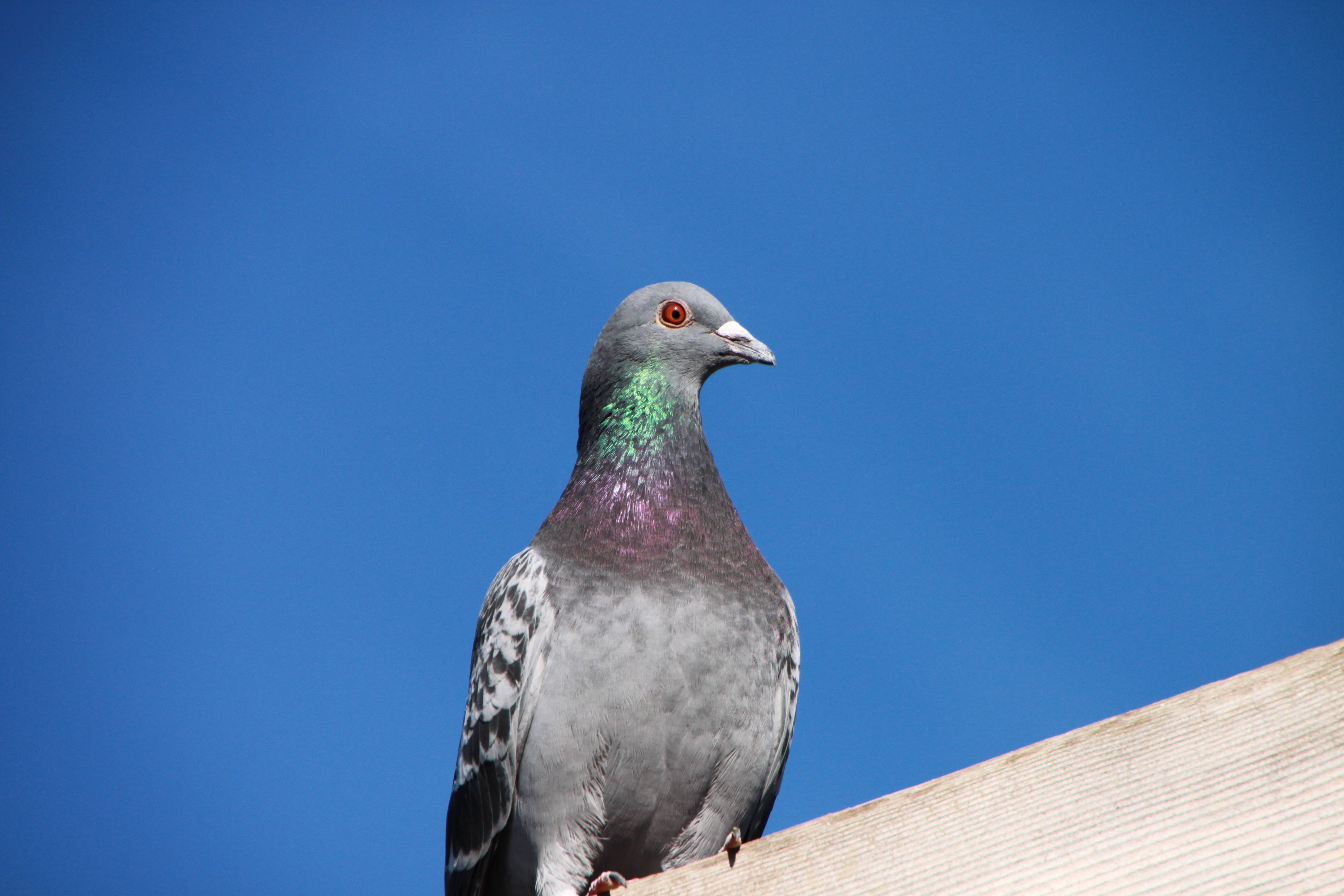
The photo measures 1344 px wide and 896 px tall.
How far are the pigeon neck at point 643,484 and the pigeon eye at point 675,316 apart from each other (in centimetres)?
25

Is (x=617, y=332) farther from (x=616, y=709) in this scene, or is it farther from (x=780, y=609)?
(x=616, y=709)

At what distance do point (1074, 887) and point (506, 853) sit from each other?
8.75ft

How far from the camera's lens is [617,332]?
5.22m

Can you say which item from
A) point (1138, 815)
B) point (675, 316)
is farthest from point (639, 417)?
point (1138, 815)

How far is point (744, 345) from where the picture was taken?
5.15 metres

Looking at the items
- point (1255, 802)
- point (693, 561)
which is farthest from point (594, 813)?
point (1255, 802)

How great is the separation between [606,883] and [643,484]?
62.5 inches

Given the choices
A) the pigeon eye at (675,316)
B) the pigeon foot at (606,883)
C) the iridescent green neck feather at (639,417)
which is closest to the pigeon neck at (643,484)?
the iridescent green neck feather at (639,417)

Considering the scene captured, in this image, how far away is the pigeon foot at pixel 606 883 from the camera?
11.4 ft

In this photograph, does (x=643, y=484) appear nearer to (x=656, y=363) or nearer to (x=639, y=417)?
(x=639, y=417)

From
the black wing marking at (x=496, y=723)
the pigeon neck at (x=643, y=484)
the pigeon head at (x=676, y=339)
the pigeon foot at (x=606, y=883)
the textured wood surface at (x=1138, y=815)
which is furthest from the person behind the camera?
the pigeon head at (x=676, y=339)

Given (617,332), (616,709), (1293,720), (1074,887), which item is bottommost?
(1074,887)

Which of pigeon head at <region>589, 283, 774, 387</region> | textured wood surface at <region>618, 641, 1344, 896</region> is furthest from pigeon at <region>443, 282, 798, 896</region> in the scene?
textured wood surface at <region>618, 641, 1344, 896</region>

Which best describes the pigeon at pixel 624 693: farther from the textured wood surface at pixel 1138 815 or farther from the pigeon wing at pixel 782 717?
the textured wood surface at pixel 1138 815
